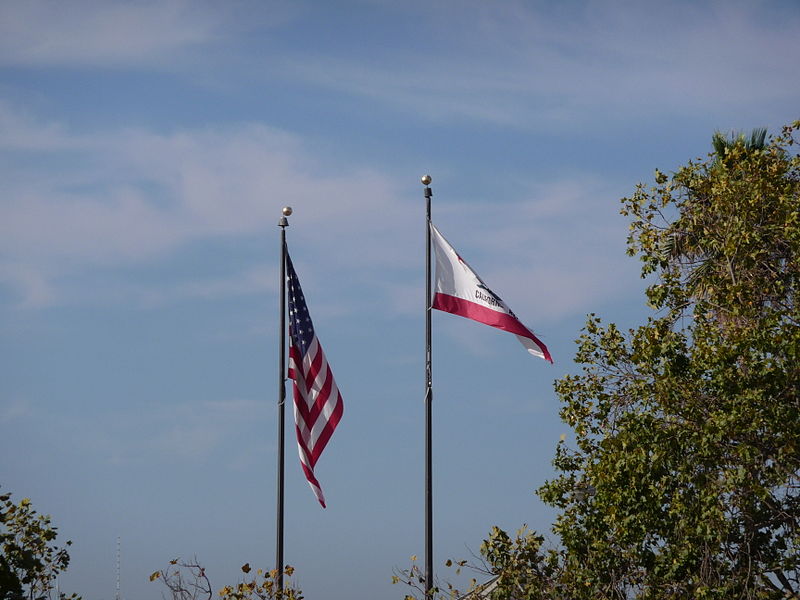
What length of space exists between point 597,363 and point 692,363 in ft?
7.46

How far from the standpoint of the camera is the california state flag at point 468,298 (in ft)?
69.5

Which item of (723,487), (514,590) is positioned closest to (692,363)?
(723,487)

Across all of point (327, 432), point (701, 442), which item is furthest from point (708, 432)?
point (327, 432)

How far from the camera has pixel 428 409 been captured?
21797 millimetres

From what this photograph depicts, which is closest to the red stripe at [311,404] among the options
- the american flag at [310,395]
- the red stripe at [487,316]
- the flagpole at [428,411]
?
the american flag at [310,395]

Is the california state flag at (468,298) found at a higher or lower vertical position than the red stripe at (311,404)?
higher

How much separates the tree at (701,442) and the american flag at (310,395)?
372 centimetres

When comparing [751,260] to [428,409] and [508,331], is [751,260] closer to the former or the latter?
[508,331]

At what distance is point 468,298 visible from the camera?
2158cm

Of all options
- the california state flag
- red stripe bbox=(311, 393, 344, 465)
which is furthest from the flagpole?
red stripe bbox=(311, 393, 344, 465)

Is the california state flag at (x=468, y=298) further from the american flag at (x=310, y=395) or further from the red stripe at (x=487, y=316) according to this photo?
the american flag at (x=310, y=395)

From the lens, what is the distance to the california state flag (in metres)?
21.2

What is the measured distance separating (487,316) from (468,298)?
54cm

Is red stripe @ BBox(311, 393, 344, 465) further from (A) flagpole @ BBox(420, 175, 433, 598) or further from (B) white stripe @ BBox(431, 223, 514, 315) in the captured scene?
(B) white stripe @ BBox(431, 223, 514, 315)
